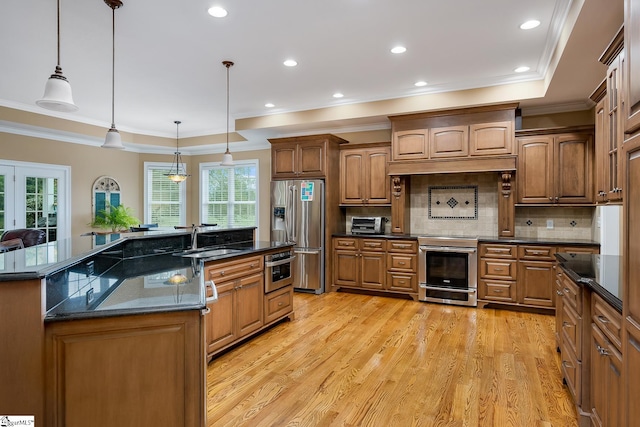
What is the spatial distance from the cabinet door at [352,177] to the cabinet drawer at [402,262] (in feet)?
3.47

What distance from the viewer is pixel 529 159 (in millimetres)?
4695

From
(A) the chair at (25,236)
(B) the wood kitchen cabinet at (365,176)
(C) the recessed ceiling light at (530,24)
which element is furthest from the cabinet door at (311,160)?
(A) the chair at (25,236)

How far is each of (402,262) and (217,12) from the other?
3.79m

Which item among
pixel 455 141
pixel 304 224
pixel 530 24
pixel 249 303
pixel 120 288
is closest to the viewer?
pixel 120 288

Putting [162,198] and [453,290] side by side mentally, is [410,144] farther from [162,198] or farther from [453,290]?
[162,198]

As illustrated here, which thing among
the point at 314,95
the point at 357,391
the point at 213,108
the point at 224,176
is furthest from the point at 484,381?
the point at 224,176

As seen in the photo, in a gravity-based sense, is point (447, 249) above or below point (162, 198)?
below

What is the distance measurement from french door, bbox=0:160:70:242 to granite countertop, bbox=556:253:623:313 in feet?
24.3

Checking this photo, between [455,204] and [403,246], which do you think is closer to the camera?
[403,246]

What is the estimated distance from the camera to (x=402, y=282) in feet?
16.9

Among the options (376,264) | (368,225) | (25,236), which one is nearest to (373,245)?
(376,264)

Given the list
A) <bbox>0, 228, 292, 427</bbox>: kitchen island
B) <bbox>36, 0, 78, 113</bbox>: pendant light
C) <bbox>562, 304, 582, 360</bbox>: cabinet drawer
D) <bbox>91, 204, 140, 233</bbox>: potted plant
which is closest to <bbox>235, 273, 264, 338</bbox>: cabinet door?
<bbox>0, 228, 292, 427</bbox>: kitchen island

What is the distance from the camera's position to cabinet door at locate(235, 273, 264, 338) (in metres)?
3.29

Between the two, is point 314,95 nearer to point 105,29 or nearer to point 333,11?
point 333,11
